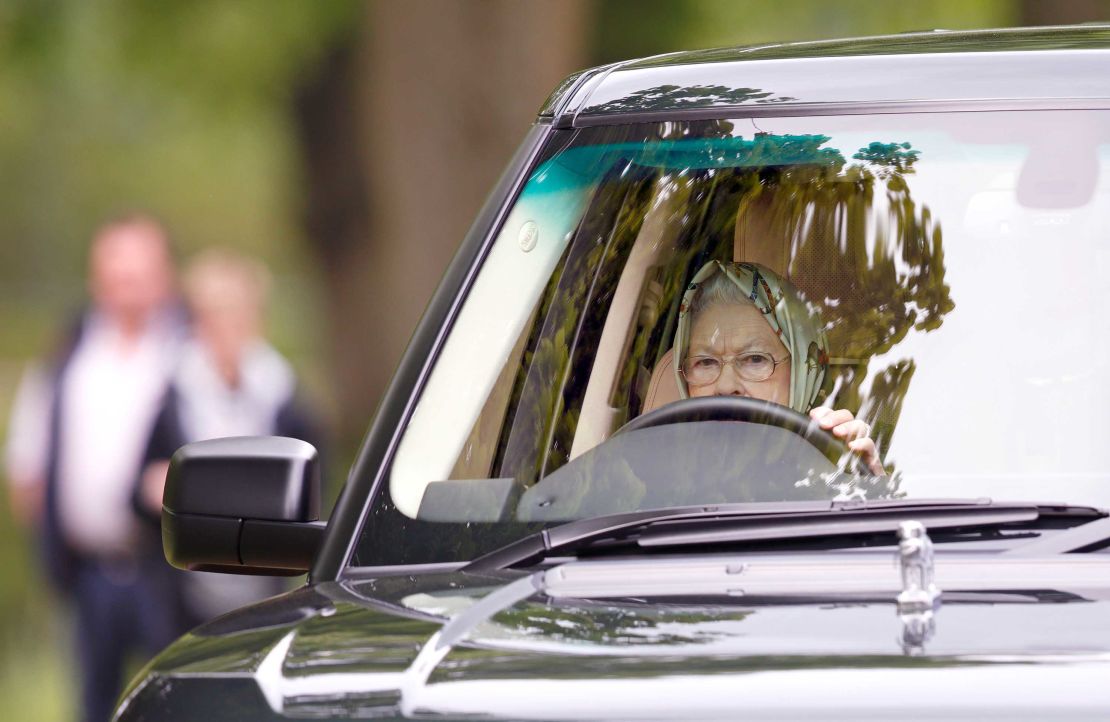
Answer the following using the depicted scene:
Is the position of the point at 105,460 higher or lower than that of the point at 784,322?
lower

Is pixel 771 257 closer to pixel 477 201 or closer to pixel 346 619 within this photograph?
pixel 346 619

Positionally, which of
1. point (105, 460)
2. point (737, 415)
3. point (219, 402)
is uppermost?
point (737, 415)

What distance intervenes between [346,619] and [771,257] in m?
1.04

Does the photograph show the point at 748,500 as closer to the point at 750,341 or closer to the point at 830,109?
the point at 750,341

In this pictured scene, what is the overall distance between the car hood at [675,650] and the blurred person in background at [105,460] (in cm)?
470

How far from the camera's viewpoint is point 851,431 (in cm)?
280

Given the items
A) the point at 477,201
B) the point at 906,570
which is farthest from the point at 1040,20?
the point at 906,570

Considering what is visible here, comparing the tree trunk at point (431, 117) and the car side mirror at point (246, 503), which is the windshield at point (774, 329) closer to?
the car side mirror at point (246, 503)

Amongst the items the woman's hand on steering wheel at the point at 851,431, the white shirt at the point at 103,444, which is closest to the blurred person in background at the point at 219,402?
the white shirt at the point at 103,444

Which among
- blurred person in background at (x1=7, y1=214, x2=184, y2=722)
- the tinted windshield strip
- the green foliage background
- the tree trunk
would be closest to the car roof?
the tinted windshield strip

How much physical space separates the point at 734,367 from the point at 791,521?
658mm

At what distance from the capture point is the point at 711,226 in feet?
10.6

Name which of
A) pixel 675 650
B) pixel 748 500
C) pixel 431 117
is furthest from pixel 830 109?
pixel 431 117

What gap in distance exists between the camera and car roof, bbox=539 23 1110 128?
2.90 m
